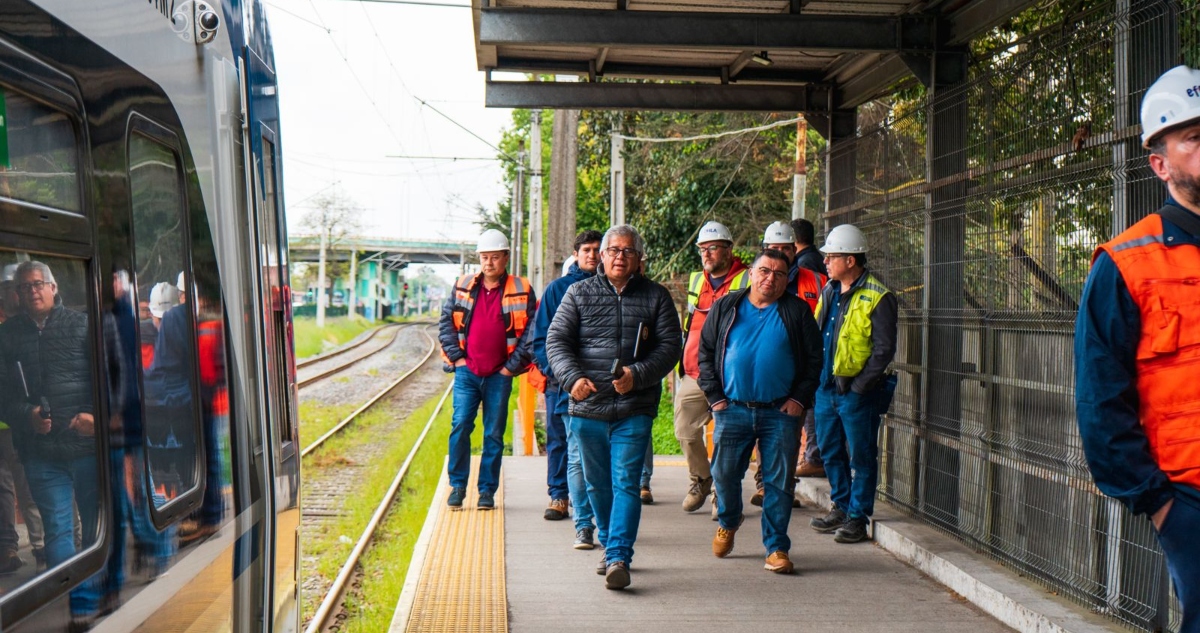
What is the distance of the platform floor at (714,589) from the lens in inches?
250

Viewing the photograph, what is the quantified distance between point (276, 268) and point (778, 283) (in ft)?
11.2

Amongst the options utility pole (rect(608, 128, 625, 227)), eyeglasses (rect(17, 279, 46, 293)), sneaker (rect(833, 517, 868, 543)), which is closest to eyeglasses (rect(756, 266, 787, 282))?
sneaker (rect(833, 517, 868, 543))

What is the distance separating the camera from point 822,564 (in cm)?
776

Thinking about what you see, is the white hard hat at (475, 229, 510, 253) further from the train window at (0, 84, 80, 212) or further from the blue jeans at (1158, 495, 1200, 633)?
the train window at (0, 84, 80, 212)

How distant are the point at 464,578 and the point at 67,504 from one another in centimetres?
500

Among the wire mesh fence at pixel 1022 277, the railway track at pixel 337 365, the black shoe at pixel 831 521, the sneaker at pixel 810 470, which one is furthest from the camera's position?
the railway track at pixel 337 365

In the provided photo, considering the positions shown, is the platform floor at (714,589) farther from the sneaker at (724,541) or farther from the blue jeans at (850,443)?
the blue jeans at (850,443)

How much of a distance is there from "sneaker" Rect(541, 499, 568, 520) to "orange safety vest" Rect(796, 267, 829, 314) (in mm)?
2407

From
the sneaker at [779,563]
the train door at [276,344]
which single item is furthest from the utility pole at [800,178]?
the train door at [276,344]

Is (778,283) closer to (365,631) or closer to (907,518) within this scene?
(907,518)

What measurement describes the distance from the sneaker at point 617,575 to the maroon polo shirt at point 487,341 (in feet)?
8.34

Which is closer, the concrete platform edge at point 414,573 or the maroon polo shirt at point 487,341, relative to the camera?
the concrete platform edge at point 414,573

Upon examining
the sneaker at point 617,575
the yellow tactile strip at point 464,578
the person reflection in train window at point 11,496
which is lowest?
the yellow tactile strip at point 464,578

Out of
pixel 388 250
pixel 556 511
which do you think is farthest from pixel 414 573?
pixel 388 250
